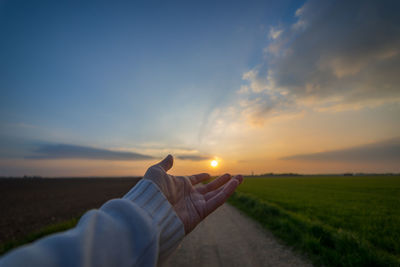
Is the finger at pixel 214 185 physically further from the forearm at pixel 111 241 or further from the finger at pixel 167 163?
the forearm at pixel 111 241

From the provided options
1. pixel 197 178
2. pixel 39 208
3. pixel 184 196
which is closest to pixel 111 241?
pixel 184 196

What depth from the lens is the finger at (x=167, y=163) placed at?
2551 millimetres

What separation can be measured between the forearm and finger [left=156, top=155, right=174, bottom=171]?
0.95 metres

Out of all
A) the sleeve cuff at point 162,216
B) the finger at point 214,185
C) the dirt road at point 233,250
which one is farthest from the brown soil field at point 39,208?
the sleeve cuff at point 162,216

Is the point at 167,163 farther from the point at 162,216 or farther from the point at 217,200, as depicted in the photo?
the point at 162,216

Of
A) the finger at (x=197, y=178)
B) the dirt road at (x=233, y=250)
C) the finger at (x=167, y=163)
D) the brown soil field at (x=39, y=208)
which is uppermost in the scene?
the finger at (x=167, y=163)

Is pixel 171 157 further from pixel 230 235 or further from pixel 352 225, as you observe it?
pixel 352 225

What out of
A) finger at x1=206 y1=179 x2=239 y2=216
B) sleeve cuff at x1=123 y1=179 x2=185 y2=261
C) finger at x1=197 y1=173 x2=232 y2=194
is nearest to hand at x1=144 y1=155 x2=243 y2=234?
finger at x1=206 y1=179 x2=239 y2=216

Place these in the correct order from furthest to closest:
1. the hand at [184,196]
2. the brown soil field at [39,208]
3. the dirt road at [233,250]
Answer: the brown soil field at [39,208], the dirt road at [233,250], the hand at [184,196]

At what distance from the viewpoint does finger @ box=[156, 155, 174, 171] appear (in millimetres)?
2551

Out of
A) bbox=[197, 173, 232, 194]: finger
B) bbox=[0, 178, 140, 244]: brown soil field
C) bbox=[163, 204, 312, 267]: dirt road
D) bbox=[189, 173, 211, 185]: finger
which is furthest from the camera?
bbox=[0, 178, 140, 244]: brown soil field

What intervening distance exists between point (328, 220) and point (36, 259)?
1167 cm

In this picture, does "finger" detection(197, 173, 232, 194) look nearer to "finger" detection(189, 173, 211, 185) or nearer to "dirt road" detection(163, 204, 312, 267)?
"finger" detection(189, 173, 211, 185)

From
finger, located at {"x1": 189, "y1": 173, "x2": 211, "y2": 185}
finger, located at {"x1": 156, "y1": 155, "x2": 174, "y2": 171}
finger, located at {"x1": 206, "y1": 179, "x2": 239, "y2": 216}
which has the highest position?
finger, located at {"x1": 156, "y1": 155, "x2": 174, "y2": 171}
